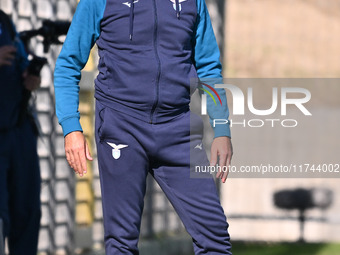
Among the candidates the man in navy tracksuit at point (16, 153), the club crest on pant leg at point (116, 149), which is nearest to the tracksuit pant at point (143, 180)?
the club crest on pant leg at point (116, 149)

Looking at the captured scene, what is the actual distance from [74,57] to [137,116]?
1.30 ft

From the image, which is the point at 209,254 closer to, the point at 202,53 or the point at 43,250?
the point at 202,53

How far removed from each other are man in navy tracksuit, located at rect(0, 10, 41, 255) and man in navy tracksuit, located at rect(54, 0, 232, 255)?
147 centimetres

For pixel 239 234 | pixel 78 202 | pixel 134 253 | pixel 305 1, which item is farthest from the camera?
pixel 305 1

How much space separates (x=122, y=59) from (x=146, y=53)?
0.10m

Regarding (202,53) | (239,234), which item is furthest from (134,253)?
(239,234)

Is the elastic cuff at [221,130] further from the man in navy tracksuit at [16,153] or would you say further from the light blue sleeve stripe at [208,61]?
the man in navy tracksuit at [16,153]

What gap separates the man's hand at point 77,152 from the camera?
3943 millimetres

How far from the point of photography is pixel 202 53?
13.8 feet

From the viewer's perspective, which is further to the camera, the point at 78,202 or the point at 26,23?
the point at 78,202

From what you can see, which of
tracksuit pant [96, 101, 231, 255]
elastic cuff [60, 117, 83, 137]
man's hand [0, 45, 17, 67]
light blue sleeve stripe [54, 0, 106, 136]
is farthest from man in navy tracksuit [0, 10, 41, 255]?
tracksuit pant [96, 101, 231, 255]

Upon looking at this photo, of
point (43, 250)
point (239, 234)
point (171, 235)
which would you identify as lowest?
point (239, 234)

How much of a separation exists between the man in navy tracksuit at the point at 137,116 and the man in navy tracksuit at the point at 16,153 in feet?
4.83

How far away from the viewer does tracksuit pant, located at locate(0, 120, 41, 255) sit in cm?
560
